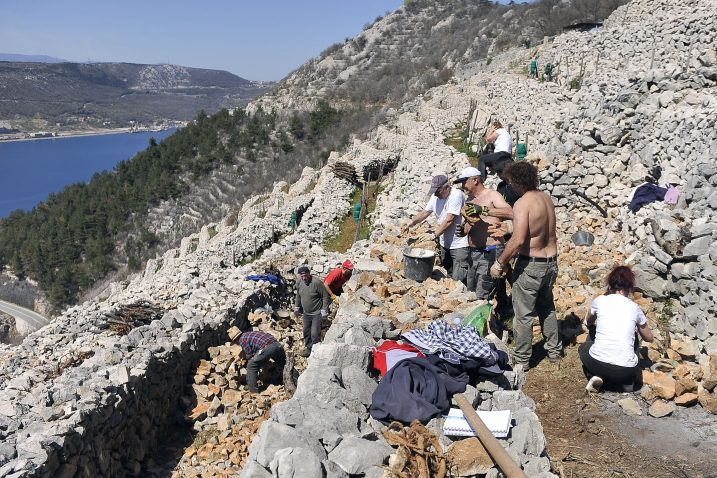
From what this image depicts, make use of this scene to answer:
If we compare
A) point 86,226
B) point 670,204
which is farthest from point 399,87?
point 670,204

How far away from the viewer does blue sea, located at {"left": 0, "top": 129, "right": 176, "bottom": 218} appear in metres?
95.9

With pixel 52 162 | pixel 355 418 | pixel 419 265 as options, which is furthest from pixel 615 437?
pixel 52 162

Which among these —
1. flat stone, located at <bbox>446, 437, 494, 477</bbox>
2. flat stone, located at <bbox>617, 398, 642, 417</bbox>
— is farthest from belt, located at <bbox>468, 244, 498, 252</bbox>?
flat stone, located at <bbox>446, 437, 494, 477</bbox>

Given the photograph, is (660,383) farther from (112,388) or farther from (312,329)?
(112,388)

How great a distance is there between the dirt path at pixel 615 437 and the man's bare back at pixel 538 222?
1269 millimetres

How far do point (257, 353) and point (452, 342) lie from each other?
12.4 feet

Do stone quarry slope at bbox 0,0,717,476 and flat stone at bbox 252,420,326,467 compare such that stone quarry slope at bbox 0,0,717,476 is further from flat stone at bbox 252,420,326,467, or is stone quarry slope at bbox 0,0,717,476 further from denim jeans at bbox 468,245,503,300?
denim jeans at bbox 468,245,503,300

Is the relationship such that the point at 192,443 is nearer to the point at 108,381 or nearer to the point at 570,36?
the point at 108,381

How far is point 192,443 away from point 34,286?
161 ft

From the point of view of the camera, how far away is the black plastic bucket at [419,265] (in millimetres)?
6387

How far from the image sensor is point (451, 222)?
5.89 metres

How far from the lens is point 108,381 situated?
20.0 ft

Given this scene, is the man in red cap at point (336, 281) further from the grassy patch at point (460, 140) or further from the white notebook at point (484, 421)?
the grassy patch at point (460, 140)

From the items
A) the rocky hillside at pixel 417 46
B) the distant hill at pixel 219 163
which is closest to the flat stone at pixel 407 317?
the distant hill at pixel 219 163
